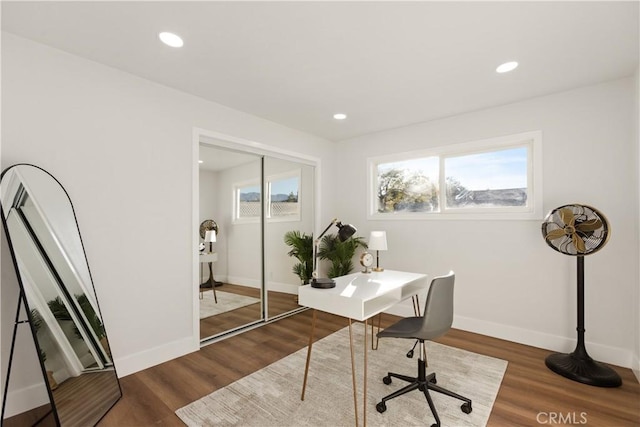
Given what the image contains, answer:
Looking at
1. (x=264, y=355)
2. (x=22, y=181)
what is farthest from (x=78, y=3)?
(x=264, y=355)

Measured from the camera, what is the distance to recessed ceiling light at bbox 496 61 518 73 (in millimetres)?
2455

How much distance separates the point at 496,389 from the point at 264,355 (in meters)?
1.97

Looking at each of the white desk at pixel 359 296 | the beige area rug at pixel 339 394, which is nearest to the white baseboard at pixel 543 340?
the beige area rug at pixel 339 394

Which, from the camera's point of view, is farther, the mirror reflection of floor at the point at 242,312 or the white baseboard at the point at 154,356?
the mirror reflection of floor at the point at 242,312

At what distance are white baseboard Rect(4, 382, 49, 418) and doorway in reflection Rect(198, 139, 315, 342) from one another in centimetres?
124

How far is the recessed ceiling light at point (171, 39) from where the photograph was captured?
6.81 feet

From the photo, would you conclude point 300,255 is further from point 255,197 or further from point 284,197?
point 255,197

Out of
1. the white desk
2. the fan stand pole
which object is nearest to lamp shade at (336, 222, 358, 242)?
the white desk

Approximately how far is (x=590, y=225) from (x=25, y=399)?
4.43m

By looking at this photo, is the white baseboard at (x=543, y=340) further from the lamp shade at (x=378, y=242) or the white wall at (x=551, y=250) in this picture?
the lamp shade at (x=378, y=242)

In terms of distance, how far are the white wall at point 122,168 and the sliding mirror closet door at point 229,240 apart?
23cm

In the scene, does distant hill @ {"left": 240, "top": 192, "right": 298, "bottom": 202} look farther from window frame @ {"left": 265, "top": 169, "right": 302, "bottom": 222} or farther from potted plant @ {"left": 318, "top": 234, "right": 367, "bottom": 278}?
potted plant @ {"left": 318, "top": 234, "right": 367, "bottom": 278}

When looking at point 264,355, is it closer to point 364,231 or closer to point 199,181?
point 199,181

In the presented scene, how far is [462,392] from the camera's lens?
223 cm
